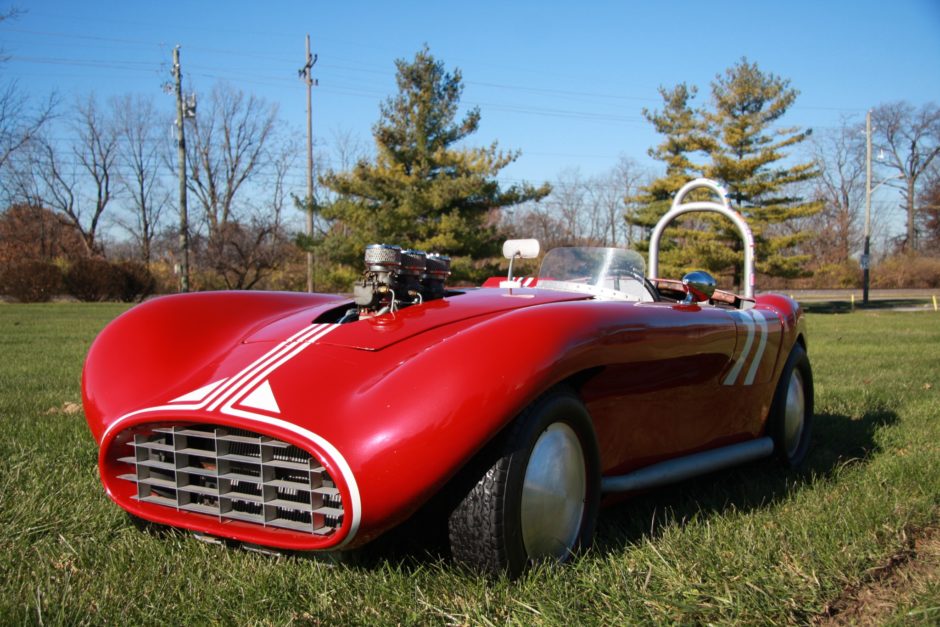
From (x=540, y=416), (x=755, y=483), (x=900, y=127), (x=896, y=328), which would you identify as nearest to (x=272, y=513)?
(x=540, y=416)

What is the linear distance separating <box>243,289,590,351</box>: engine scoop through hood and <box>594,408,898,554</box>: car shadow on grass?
0.88 metres

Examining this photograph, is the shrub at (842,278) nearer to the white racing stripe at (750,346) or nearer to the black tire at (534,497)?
the white racing stripe at (750,346)

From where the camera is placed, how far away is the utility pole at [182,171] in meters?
25.8

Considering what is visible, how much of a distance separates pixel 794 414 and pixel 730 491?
3.25 ft

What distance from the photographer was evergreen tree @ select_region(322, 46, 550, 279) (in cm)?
2411

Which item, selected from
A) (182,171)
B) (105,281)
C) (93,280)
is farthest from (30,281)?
(182,171)

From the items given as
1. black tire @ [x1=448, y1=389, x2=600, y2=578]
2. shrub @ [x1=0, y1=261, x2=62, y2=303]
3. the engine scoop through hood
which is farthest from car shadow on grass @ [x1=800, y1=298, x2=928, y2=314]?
black tire @ [x1=448, y1=389, x2=600, y2=578]

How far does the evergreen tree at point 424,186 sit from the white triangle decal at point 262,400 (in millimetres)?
21244

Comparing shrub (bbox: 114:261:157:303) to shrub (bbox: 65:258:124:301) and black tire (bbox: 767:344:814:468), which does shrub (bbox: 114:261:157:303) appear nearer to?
shrub (bbox: 65:258:124:301)

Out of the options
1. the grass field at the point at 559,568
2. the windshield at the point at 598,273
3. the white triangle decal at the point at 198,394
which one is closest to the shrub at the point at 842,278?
the windshield at the point at 598,273

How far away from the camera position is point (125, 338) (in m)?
3.17

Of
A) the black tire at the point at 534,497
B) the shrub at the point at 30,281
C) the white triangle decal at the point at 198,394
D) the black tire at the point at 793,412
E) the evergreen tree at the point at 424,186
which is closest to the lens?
the black tire at the point at 534,497

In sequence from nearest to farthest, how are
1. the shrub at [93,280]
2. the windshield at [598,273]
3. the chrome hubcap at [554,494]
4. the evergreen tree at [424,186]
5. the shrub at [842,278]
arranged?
the chrome hubcap at [554,494] < the windshield at [598,273] < the evergreen tree at [424,186] < the shrub at [93,280] < the shrub at [842,278]

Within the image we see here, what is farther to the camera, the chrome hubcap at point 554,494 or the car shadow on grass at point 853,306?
the car shadow on grass at point 853,306
